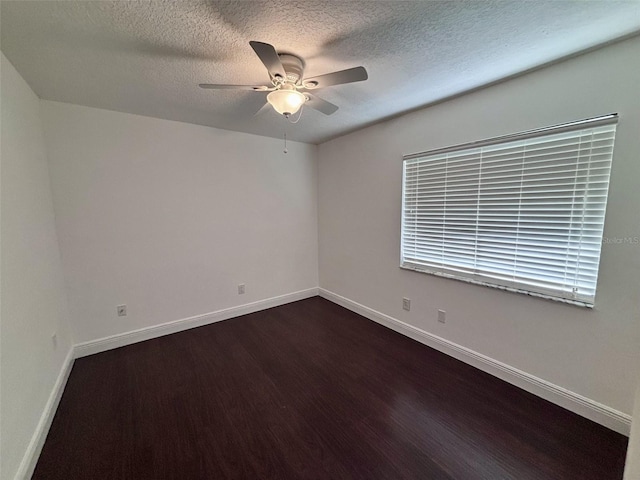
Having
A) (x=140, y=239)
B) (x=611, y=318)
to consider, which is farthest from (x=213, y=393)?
(x=611, y=318)

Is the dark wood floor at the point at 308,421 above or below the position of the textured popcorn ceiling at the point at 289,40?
below

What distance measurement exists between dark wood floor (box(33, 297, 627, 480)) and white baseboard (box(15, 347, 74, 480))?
0.04m

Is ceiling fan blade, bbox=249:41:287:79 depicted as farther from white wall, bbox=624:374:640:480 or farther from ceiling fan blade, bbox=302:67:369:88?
white wall, bbox=624:374:640:480

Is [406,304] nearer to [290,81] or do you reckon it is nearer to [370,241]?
[370,241]

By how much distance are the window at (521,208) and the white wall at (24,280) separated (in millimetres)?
3055

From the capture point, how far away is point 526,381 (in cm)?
199

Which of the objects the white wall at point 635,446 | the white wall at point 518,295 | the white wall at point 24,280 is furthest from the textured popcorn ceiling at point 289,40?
the white wall at point 635,446

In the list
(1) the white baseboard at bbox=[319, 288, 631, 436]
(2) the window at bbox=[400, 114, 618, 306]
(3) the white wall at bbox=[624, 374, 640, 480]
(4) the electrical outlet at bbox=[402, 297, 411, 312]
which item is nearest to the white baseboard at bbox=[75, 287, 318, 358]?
(1) the white baseboard at bbox=[319, 288, 631, 436]

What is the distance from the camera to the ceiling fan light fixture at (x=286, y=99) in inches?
64.4

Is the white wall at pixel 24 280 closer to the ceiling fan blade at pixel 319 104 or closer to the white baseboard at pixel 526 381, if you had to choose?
the ceiling fan blade at pixel 319 104

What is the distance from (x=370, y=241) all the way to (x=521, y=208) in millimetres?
1591

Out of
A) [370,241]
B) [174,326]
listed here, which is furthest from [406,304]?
[174,326]

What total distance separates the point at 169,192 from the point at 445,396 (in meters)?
3.28

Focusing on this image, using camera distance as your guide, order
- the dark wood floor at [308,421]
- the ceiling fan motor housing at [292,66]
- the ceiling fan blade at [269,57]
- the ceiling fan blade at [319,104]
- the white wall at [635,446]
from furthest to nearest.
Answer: the ceiling fan blade at [319,104]
the ceiling fan motor housing at [292,66]
the dark wood floor at [308,421]
the ceiling fan blade at [269,57]
the white wall at [635,446]
